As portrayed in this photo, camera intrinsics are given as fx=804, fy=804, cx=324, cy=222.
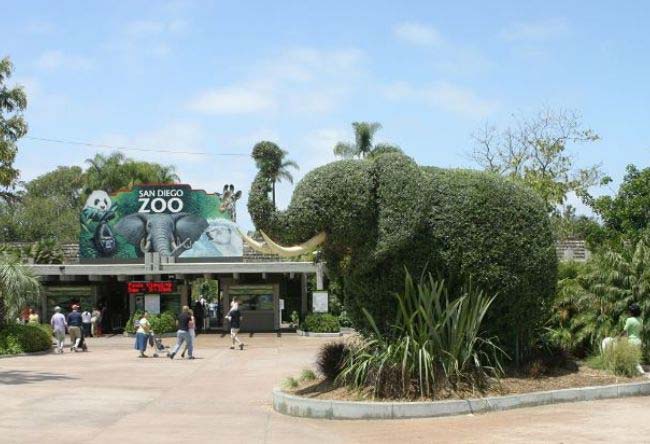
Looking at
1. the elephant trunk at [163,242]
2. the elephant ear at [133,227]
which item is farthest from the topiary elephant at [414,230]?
the elephant ear at [133,227]

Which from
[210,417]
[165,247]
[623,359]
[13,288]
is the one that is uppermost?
[165,247]

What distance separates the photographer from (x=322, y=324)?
1247 inches

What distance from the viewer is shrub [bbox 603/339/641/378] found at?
12625 millimetres

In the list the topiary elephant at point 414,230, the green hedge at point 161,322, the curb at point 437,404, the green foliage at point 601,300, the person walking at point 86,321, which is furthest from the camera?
the green hedge at point 161,322

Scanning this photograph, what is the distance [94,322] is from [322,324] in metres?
9.50

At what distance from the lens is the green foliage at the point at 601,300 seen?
14.5 m

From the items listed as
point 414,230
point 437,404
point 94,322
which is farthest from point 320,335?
point 437,404

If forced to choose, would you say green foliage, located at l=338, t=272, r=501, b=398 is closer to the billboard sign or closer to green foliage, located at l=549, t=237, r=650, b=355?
green foliage, located at l=549, t=237, r=650, b=355

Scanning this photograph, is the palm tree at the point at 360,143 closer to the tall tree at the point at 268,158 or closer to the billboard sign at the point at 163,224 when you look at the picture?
the billboard sign at the point at 163,224

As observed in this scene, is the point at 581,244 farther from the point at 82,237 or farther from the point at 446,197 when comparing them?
the point at 446,197

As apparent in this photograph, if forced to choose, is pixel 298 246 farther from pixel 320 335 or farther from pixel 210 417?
pixel 320 335

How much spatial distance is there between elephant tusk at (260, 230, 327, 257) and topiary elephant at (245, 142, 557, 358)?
2cm

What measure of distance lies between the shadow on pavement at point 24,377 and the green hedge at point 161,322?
12966 millimetres

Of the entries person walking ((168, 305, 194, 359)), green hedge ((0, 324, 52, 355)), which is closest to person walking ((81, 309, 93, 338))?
green hedge ((0, 324, 52, 355))
